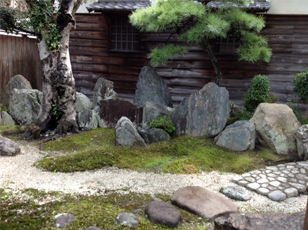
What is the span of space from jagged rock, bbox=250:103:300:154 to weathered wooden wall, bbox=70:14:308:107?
126 inches

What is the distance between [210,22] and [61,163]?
4136 mm

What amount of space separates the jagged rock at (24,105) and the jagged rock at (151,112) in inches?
111

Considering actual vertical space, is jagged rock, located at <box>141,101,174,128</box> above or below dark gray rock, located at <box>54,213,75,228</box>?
above

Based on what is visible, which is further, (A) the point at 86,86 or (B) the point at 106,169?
(A) the point at 86,86

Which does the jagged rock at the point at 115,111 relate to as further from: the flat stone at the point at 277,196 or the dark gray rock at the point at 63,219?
the dark gray rock at the point at 63,219

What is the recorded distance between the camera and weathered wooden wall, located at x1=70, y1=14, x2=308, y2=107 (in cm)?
921

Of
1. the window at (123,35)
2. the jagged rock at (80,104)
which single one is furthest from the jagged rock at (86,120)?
the window at (123,35)

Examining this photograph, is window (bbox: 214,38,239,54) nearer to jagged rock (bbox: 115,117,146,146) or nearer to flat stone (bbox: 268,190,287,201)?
jagged rock (bbox: 115,117,146,146)

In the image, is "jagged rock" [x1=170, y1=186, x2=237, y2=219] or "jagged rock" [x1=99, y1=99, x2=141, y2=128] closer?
"jagged rock" [x1=170, y1=186, x2=237, y2=219]

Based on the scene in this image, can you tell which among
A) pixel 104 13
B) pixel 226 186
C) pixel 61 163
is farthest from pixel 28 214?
pixel 104 13

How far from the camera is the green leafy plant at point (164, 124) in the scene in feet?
22.6

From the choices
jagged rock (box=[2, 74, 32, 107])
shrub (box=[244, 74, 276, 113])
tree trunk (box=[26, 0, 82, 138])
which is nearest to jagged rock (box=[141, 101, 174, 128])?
tree trunk (box=[26, 0, 82, 138])

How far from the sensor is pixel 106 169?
543cm

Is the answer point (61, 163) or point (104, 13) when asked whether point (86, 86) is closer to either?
point (104, 13)
